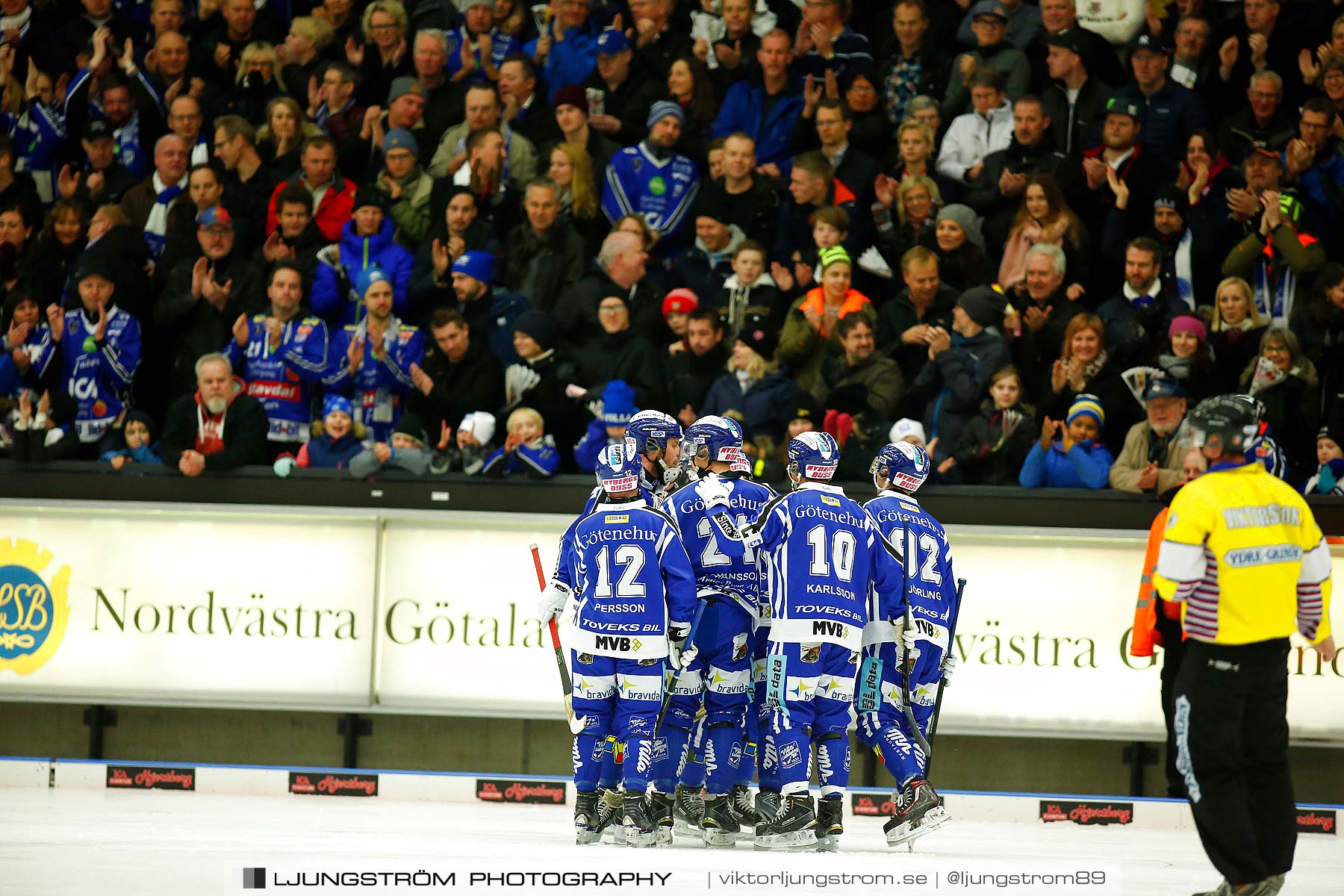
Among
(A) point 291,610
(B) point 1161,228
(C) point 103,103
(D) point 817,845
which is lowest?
(D) point 817,845

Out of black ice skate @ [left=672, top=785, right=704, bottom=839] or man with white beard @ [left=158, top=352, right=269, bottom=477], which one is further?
man with white beard @ [left=158, top=352, right=269, bottom=477]

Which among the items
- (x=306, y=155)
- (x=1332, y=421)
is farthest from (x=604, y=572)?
(x=306, y=155)

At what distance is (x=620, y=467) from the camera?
9.25 m

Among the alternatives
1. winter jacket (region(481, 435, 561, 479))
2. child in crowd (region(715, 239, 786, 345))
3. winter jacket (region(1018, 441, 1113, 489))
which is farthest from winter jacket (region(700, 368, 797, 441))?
winter jacket (region(1018, 441, 1113, 489))

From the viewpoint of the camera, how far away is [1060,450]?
12.0 meters

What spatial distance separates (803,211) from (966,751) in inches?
182

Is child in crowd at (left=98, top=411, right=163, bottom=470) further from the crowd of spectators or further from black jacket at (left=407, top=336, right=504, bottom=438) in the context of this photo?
black jacket at (left=407, top=336, right=504, bottom=438)

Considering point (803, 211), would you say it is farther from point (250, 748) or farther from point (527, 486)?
point (250, 748)

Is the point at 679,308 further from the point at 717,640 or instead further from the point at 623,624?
the point at 623,624

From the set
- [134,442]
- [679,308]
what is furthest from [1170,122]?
[134,442]

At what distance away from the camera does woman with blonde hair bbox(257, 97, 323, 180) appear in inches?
584

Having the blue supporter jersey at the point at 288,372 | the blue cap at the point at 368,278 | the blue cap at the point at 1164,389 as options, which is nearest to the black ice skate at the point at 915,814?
the blue cap at the point at 1164,389

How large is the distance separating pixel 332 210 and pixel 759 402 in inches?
180

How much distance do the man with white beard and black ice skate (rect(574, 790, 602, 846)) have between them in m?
4.78
